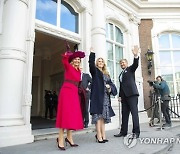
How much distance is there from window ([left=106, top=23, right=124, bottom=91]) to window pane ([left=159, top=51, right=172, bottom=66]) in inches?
87.3

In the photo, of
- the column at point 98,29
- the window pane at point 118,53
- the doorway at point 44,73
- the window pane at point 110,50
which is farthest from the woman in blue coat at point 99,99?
the doorway at point 44,73

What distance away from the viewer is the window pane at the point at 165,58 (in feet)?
31.7

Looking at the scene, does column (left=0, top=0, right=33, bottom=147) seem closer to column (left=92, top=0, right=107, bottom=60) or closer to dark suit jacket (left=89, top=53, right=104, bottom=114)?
dark suit jacket (left=89, top=53, right=104, bottom=114)

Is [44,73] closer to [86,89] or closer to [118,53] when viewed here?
[118,53]

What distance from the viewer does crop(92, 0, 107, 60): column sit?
6.88 meters

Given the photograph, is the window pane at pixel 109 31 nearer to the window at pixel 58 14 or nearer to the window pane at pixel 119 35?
the window pane at pixel 119 35

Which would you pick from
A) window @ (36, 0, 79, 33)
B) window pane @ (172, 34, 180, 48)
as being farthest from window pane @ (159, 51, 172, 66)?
window @ (36, 0, 79, 33)

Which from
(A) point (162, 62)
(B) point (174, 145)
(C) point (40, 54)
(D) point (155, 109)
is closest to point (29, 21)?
(B) point (174, 145)

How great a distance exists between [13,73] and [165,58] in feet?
24.4

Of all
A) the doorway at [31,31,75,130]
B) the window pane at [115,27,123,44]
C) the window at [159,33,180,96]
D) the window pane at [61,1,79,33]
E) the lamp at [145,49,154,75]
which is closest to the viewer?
the window pane at [61,1,79,33]

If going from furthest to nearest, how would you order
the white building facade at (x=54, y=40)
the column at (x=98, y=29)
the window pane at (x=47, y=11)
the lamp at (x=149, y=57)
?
the lamp at (x=149, y=57)
the column at (x=98, y=29)
the window pane at (x=47, y=11)
the white building facade at (x=54, y=40)

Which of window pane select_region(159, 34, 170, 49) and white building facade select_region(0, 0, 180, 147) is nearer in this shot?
white building facade select_region(0, 0, 180, 147)

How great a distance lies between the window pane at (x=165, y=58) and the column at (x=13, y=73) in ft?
22.4

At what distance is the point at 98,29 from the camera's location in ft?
22.7
